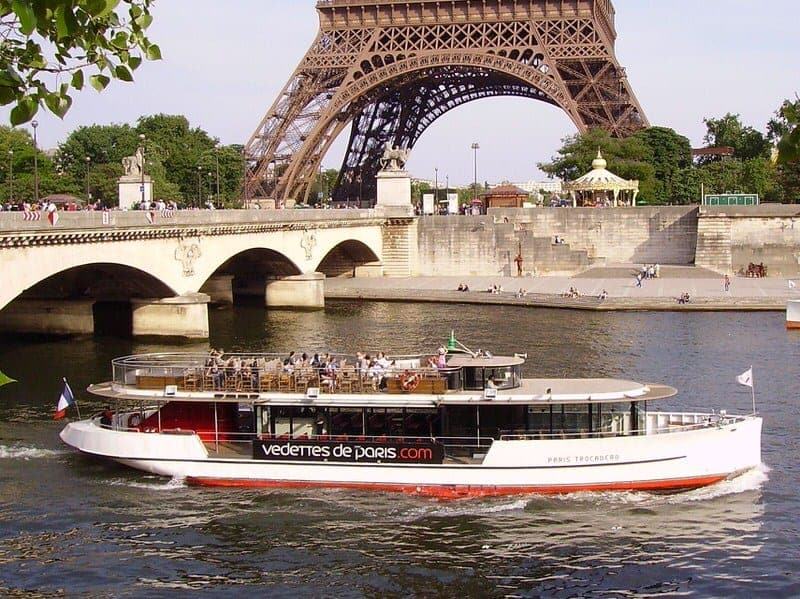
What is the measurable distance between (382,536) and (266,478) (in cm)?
451

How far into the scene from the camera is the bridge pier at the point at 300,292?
217 ft

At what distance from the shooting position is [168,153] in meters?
115

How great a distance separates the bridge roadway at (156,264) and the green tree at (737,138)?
176ft

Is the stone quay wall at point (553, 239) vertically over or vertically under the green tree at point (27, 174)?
under

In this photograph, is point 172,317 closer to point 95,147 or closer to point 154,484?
point 154,484

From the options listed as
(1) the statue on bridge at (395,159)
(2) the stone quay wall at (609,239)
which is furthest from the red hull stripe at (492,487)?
(1) the statue on bridge at (395,159)

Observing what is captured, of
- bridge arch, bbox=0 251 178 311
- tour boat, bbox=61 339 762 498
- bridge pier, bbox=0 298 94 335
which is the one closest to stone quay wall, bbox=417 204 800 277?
bridge arch, bbox=0 251 178 311

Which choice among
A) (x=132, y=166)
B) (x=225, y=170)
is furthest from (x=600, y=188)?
(x=225, y=170)

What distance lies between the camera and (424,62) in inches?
3430

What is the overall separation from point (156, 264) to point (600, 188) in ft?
142

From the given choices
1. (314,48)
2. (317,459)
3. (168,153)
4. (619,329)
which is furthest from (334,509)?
(168,153)

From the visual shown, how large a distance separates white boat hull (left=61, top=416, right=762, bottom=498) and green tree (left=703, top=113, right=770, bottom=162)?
86.5m

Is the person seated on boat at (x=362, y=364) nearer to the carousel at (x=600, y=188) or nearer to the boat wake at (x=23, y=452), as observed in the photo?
the boat wake at (x=23, y=452)

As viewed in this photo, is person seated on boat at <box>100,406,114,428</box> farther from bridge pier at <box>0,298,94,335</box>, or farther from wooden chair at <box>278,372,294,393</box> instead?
bridge pier at <box>0,298,94,335</box>
